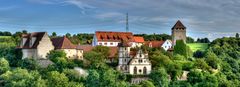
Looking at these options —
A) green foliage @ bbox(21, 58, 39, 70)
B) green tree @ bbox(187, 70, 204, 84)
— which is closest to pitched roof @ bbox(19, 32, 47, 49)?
green foliage @ bbox(21, 58, 39, 70)

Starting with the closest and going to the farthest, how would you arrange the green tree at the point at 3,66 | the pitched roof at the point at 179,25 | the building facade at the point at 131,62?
the green tree at the point at 3,66, the building facade at the point at 131,62, the pitched roof at the point at 179,25

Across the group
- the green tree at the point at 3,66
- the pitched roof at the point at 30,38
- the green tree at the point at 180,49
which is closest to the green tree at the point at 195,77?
the green tree at the point at 180,49

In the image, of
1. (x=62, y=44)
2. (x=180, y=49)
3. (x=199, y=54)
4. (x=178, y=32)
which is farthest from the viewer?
(x=178, y=32)

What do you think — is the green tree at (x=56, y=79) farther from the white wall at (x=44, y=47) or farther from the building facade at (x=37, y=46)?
the building facade at (x=37, y=46)

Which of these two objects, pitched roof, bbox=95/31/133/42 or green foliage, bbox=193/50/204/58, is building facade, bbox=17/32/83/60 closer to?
pitched roof, bbox=95/31/133/42

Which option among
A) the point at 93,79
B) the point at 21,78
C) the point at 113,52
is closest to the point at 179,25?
the point at 113,52

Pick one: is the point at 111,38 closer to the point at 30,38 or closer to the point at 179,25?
the point at 179,25
